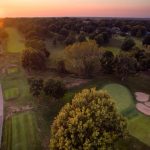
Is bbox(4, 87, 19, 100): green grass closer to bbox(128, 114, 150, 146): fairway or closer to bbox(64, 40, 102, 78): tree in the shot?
bbox(64, 40, 102, 78): tree

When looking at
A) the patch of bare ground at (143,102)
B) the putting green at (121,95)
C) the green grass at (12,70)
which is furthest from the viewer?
the green grass at (12,70)

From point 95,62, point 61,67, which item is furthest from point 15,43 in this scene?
point 95,62

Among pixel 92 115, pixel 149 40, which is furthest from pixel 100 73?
pixel 149 40

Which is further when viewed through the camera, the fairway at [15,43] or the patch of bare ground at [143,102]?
the fairway at [15,43]

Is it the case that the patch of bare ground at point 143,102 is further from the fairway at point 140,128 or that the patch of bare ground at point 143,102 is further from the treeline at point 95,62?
the treeline at point 95,62

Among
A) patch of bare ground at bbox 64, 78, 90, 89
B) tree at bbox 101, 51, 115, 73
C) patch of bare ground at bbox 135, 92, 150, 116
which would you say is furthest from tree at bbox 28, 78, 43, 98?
patch of bare ground at bbox 135, 92, 150, 116

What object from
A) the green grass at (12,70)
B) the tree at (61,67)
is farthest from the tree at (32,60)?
the tree at (61,67)

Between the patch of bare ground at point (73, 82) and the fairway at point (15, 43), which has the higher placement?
the patch of bare ground at point (73, 82)
